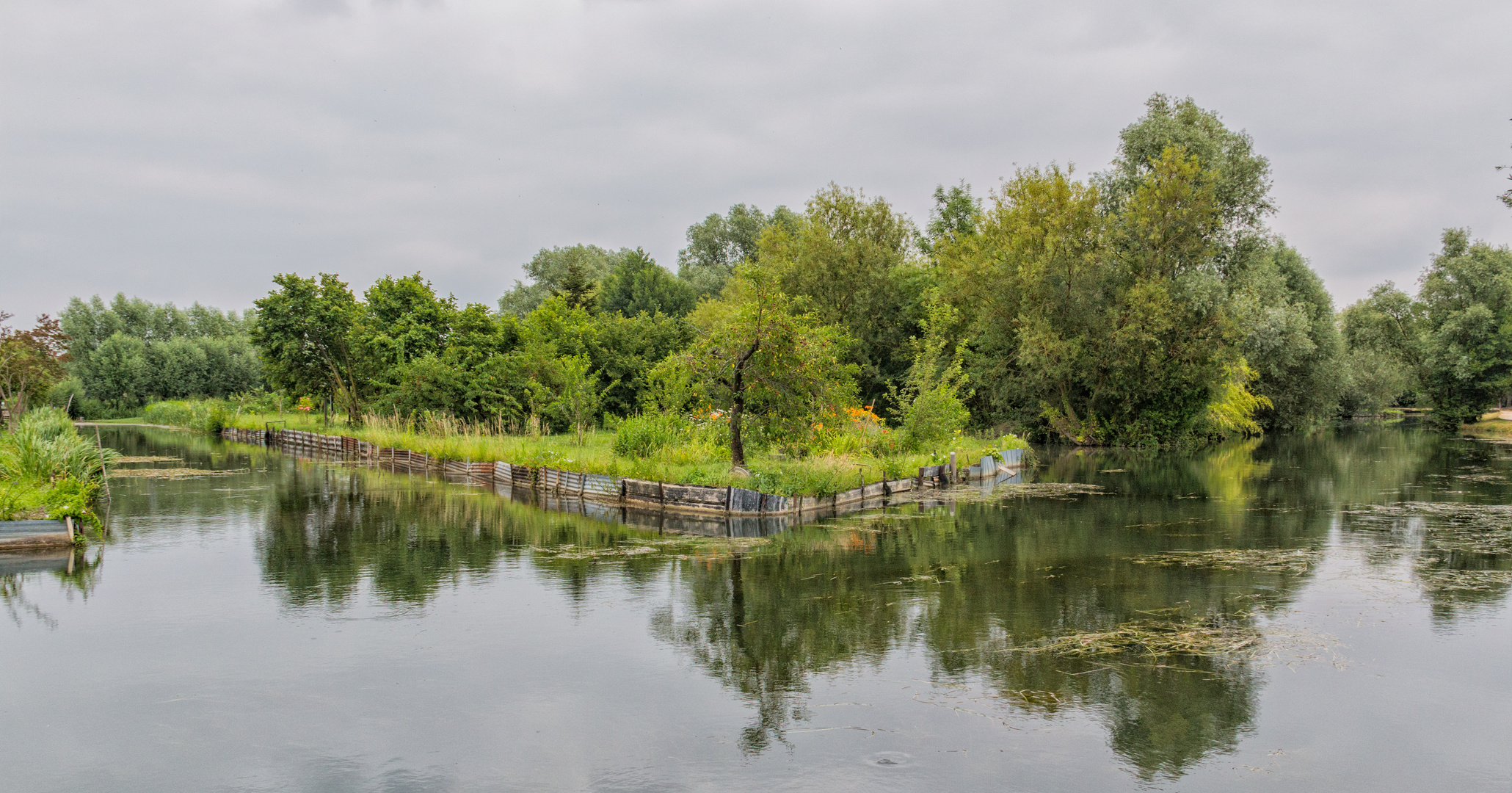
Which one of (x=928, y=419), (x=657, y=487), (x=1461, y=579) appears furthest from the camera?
(x=928, y=419)

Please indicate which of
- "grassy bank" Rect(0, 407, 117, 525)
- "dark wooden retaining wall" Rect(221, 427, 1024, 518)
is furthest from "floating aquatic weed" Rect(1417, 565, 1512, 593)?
"grassy bank" Rect(0, 407, 117, 525)

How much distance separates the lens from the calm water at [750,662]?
668cm

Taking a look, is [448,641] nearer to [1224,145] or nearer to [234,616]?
[234,616]

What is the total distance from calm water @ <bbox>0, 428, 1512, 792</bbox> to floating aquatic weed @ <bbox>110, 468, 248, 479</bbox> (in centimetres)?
1062

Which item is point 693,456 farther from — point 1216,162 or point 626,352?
point 1216,162

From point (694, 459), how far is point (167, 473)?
17.7 meters

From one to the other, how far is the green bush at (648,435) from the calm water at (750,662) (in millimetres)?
4948

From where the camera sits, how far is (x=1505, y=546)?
Result: 1460cm

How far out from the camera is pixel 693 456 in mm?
21312

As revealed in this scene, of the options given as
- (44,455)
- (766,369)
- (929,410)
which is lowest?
(44,455)

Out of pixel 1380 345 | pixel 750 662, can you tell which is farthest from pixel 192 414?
pixel 1380 345

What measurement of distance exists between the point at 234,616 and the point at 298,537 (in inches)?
233

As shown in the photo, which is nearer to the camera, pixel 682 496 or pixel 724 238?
pixel 682 496

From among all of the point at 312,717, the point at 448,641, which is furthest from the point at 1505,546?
the point at 312,717
